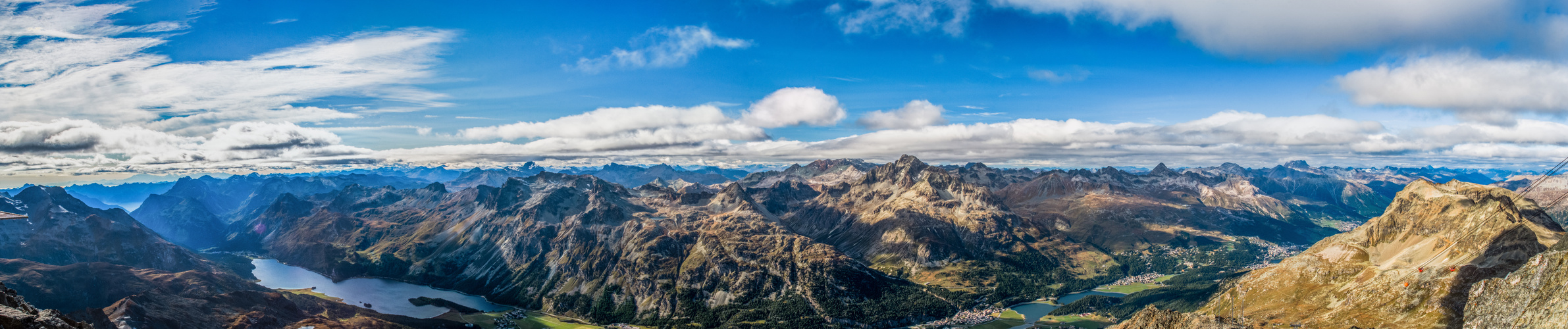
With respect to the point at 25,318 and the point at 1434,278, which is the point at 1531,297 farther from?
the point at 25,318

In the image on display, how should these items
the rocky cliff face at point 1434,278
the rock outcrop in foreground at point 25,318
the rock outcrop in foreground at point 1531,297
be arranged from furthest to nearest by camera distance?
the rocky cliff face at point 1434,278 < the rock outcrop in foreground at point 1531,297 < the rock outcrop in foreground at point 25,318

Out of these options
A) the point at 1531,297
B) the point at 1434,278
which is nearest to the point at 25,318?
the point at 1531,297

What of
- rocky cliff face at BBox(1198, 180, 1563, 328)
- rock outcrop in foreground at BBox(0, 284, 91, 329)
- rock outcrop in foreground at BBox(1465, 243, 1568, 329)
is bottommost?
rocky cliff face at BBox(1198, 180, 1563, 328)

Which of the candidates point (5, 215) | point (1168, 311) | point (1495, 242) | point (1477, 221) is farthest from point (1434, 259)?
point (5, 215)

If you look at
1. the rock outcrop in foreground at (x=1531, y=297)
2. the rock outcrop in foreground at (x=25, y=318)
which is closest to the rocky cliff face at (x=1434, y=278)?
the rock outcrop in foreground at (x=1531, y=297)

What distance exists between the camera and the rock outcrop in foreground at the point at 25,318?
47.2m

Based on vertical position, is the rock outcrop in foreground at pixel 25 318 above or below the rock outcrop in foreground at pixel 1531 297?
above

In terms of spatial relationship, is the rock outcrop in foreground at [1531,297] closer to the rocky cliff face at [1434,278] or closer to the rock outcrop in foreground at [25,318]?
the rocky cliff face at [1434,278]

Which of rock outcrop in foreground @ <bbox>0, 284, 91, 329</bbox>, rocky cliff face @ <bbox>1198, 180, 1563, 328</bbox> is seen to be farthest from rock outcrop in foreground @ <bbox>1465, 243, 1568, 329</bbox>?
rock outcrop in foreground @ <bbox>0, 284, 91, 329</bbox>

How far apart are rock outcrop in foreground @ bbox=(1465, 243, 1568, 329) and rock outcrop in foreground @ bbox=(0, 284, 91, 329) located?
162 m

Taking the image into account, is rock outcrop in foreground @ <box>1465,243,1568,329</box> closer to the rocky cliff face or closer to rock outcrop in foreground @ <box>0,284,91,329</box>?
the rocky cliff face

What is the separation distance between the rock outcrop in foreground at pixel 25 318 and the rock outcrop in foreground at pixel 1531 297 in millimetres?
162198

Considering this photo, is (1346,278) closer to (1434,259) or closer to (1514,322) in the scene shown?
(1434,259)

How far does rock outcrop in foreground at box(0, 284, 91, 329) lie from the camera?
47219mm
